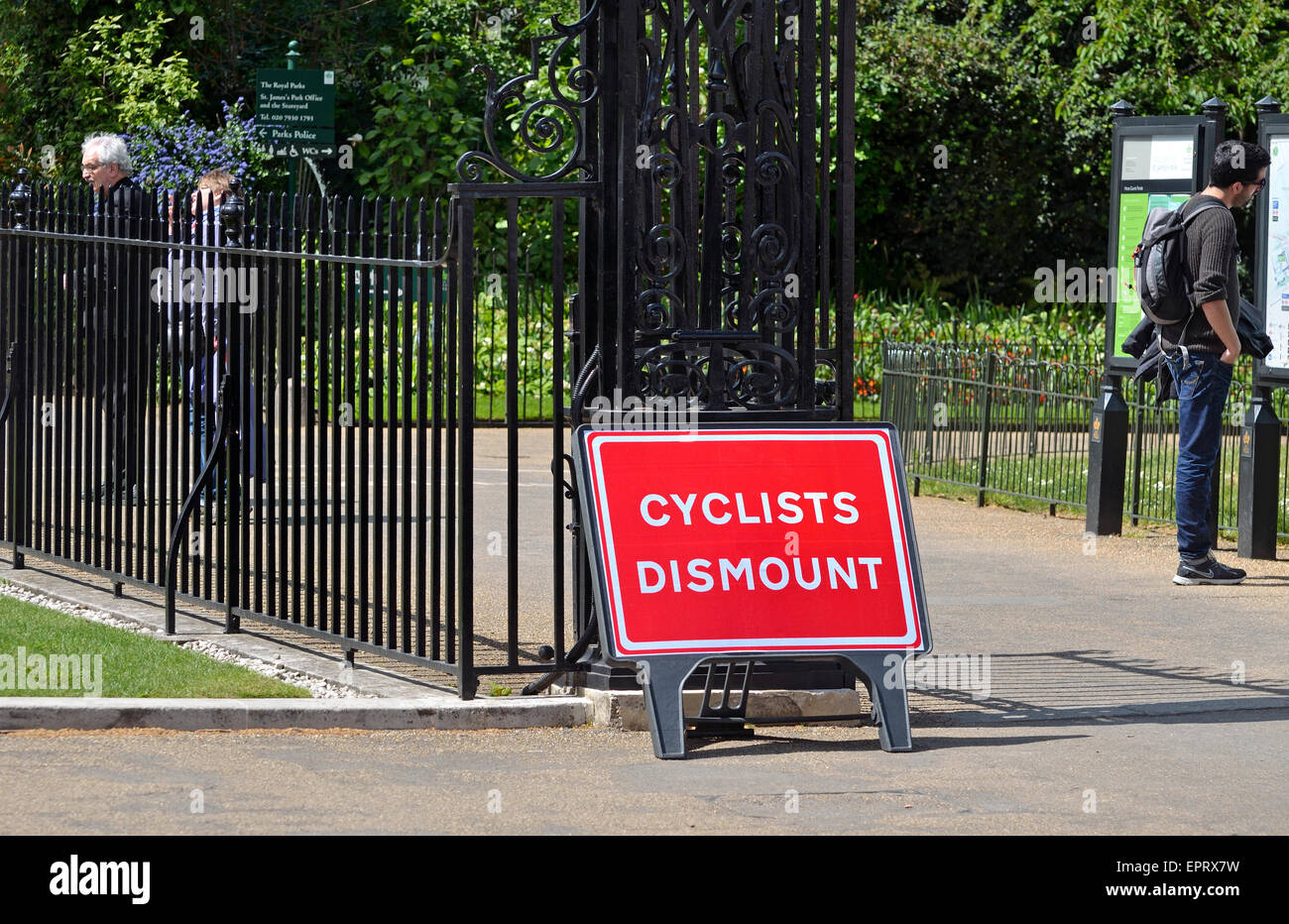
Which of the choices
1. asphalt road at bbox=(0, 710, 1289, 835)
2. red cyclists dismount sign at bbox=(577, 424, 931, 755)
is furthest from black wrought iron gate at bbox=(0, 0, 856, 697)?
asphalt road at bbox=(0, 710, 1289, 835)

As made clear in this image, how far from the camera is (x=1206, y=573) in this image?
11008 millimetres

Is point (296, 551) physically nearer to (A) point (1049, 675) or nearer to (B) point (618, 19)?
(B) point (618, 19)

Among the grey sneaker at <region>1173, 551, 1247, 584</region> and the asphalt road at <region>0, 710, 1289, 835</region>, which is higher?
the grey sneaker at <region>1173, 551, 1247, 584</region>

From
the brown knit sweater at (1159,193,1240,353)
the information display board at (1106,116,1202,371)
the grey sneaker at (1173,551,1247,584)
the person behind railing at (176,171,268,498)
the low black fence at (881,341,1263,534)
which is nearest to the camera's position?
the person behind railing at (176,171,268,498)

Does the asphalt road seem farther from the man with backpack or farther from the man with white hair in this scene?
the man with backpack

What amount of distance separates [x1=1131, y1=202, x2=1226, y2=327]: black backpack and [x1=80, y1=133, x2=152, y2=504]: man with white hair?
508cm

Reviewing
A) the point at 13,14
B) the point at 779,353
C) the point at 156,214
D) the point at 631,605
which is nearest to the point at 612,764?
the point at 631,605

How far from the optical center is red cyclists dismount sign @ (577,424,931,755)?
725 cm

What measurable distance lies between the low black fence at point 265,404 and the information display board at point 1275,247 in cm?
452

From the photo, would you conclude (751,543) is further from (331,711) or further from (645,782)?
(331,711)

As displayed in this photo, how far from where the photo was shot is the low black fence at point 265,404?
767 cm

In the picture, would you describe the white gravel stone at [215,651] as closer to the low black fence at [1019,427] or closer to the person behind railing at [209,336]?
the person behind railing at [209,336]

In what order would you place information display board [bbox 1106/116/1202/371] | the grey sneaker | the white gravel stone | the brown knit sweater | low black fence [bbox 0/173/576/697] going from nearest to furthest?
low black fence [bbox 0/173/576/697] → the white gravel stone → the brown knit sweater → the grey sneaker → information display board [bbox 1106/116/1202/371]

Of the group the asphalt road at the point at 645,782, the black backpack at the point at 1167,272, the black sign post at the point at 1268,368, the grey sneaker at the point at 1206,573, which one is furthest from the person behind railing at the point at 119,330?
the black sign post at the point at 1268,368
